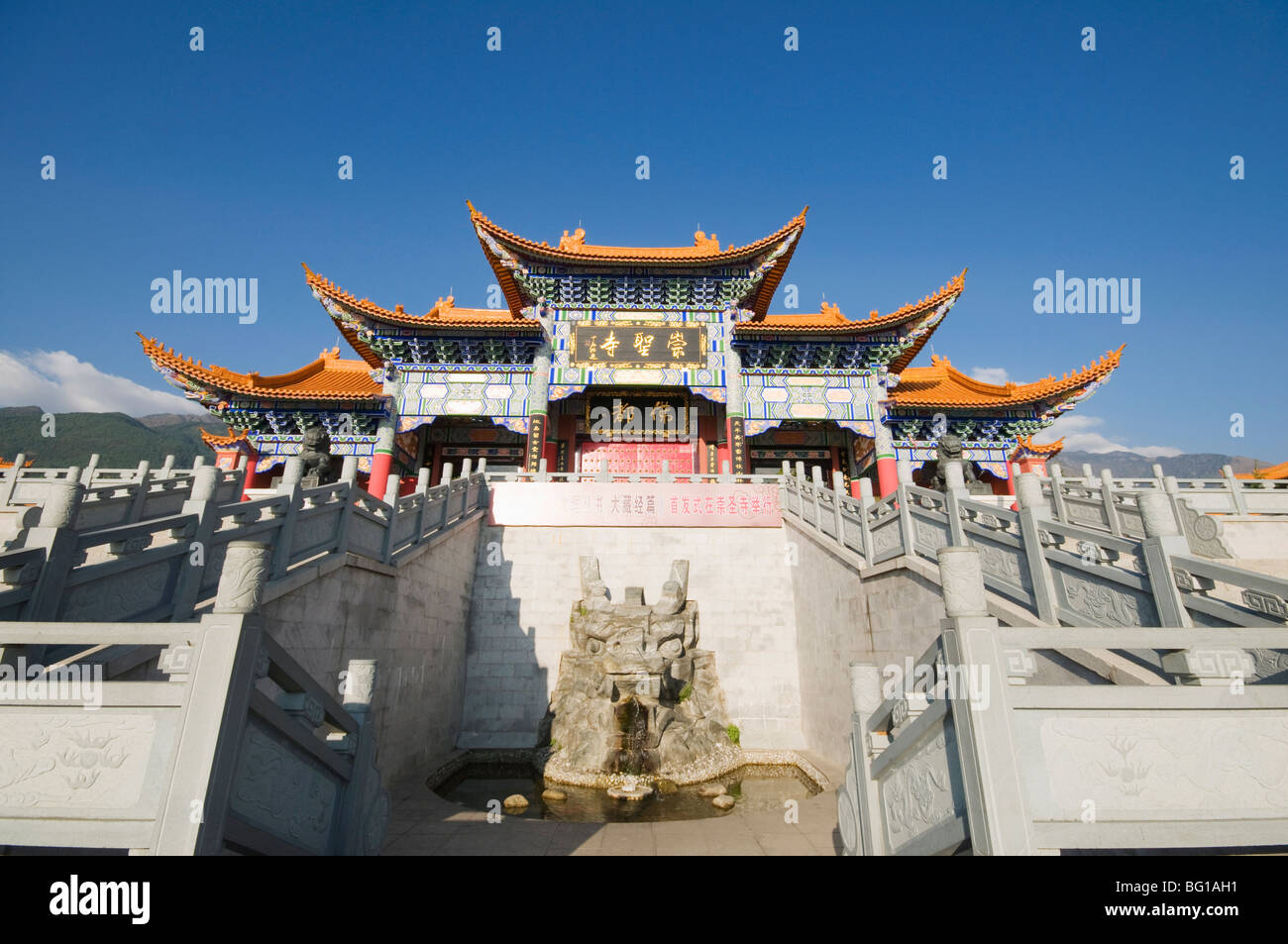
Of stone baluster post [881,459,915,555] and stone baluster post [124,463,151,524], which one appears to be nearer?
stone baluster post [124,463,151,524]

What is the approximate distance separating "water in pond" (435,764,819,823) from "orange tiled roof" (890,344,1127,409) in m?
10.7

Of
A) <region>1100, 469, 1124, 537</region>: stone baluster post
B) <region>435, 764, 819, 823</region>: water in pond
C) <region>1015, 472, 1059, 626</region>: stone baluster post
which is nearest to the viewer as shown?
<region>1015, 472, 1059, 626</region>: stone baluster post

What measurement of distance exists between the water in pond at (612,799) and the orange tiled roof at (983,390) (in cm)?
1068

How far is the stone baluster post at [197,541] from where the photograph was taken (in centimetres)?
459

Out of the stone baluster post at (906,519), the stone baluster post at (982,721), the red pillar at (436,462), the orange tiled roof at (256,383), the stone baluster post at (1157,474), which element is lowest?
the stone baluster post at (982,721)

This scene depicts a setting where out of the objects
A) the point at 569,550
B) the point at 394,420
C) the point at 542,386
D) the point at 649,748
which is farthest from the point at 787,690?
the point at 394,420

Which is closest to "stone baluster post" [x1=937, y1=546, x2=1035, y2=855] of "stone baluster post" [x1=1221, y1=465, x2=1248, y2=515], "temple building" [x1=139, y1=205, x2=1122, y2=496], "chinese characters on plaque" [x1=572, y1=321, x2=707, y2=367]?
"stone baluster post" [x1=1221, y1=465, x2=1248, y2=515]

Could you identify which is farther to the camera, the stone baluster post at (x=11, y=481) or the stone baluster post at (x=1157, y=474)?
the stone baluster post at (x=1157, y=474)

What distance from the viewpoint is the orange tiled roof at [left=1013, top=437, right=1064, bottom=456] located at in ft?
50.4

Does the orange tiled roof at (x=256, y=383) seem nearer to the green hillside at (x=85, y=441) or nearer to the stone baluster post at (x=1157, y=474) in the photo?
the stone baluster post at (x=1157, y=474)

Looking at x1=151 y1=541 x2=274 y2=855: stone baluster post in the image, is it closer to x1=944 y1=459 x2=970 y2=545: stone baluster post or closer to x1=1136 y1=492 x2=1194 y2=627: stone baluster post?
x1=1136 y1=492 x2=1194 y2=627: stone baluster post

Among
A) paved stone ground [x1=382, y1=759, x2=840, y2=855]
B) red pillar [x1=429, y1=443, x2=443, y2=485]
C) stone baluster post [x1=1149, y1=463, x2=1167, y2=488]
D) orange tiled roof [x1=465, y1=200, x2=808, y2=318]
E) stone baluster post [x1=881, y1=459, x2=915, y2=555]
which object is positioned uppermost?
orange tiled roof [x1=465, y1=200, x2=808, y2=318]

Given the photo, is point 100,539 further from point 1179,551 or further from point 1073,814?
point 1179,551

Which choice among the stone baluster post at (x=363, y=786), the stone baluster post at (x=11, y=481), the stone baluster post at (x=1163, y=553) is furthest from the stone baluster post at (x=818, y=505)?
the stone baluster post at (x=11, y=481)
